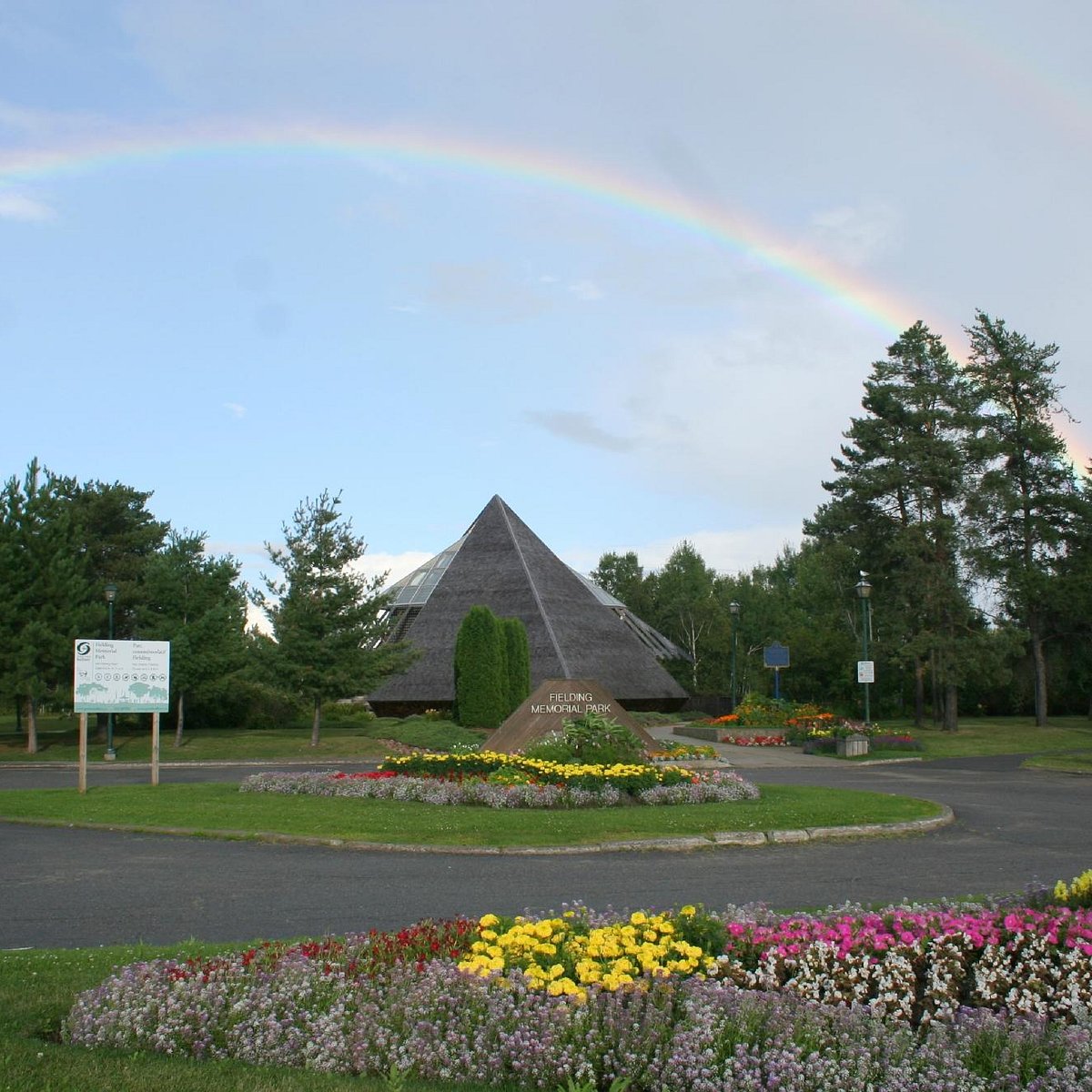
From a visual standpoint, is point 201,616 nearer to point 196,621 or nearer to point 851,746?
point 196,621

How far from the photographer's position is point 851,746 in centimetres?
3125

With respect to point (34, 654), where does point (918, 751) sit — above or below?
below

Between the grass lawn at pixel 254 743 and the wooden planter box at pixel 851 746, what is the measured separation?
36.1 feet

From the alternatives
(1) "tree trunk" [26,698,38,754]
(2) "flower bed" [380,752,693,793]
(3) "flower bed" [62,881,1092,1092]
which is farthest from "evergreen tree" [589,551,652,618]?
(3) "flower bed" [62,881,1092,1092]

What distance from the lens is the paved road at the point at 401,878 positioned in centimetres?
894

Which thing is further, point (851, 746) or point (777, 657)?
point (777, 657)

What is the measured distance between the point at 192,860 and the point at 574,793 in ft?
19.7

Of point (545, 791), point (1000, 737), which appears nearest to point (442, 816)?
point (545, 791)

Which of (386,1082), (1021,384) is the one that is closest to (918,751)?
(1021,384)

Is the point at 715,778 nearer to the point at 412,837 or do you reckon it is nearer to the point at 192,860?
the point at 412,837

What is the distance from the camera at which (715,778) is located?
57.8 feet

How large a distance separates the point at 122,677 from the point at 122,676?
2 centimetres

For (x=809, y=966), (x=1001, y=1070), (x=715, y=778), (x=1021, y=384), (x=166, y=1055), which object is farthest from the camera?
(x=1021, y=384)

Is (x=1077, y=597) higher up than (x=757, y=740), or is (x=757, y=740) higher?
(x=1077, y=597)
